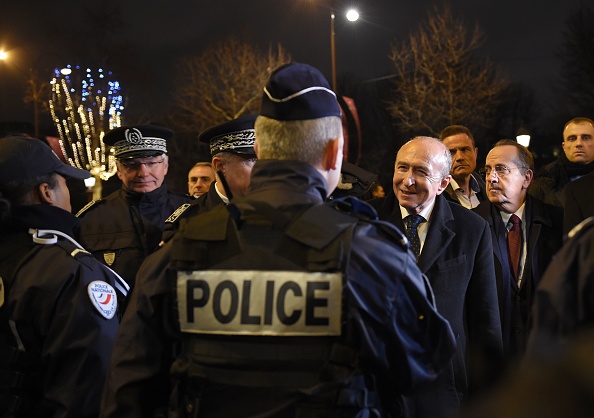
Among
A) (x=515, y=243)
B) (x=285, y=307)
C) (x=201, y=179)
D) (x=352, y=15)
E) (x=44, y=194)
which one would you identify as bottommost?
(x=515, y=243)

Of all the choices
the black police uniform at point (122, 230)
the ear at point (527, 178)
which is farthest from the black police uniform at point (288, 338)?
the ear at point (527, 178)

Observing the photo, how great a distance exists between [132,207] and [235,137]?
1.38m

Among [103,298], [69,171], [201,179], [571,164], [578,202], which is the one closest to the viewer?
[103,298]

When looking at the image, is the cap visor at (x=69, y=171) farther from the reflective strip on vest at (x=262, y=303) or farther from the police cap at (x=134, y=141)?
the police cap at (x=134, y=141)

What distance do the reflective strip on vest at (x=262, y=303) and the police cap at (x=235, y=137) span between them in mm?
1972

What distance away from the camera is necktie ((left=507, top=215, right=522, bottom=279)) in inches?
192

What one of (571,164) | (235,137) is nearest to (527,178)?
(571,164)

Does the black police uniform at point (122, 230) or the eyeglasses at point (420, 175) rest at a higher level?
the eyeglasses at point (420, 175)

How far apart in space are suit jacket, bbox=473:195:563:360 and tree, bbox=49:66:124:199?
26175 mm

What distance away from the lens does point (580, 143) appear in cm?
716

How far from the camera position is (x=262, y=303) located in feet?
7.63

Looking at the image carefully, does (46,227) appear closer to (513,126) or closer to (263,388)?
(263,388)

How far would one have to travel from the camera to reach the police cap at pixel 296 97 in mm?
2541

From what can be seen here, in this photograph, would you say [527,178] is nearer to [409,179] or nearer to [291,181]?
[409,179]
